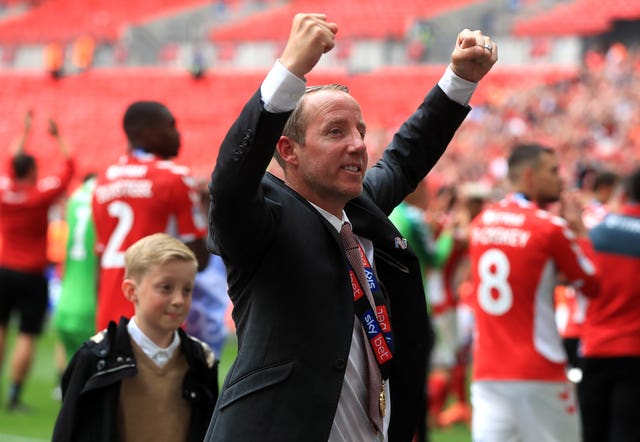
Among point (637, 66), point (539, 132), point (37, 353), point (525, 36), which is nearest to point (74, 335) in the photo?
point (37, 353)

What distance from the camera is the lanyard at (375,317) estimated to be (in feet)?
8.93

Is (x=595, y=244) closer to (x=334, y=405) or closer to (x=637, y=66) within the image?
(x=334, y=405)

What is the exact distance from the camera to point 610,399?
598 cm

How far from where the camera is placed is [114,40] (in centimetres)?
3344

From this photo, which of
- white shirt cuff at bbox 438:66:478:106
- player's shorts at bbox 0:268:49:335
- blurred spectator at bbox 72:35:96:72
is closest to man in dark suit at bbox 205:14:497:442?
white shirt cuff at bbox 438:66:478:106

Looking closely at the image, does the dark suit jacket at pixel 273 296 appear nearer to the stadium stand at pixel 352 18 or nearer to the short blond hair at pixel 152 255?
the short blond hair at pixel 152 255

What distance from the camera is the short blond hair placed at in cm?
376

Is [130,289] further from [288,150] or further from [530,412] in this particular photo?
[530,412]

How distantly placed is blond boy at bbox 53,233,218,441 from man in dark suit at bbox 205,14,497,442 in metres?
0.91

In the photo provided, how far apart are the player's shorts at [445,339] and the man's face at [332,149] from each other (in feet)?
19.4

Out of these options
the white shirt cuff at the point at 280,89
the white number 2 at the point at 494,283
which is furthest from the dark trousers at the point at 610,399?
the white shirt cuff at the point at 280,89

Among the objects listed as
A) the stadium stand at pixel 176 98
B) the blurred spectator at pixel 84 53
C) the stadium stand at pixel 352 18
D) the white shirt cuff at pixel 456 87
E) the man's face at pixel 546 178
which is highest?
the stadium stand at pixel 352 18

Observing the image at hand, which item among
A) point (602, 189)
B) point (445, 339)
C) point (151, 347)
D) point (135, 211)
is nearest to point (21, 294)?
point (445, 339)

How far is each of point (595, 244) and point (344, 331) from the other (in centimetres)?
359
